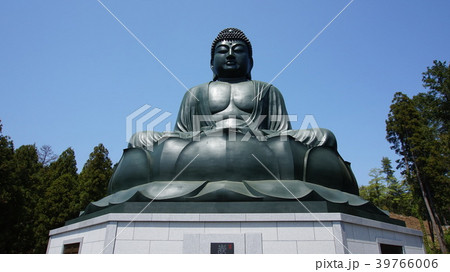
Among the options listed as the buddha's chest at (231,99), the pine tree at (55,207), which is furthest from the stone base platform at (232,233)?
the pine tree at (55,207)

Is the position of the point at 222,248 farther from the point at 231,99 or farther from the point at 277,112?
the point at 277,112

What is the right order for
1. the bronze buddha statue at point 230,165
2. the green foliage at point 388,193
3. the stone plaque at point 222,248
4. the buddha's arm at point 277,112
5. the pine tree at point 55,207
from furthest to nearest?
1. the green foliage at point 388,193
2. the pine tree at point 55,207
3. the buddha's arm at point 277,112
4. the bronze buddha statue at point 230,165
5. the stone plaque at point 222,248

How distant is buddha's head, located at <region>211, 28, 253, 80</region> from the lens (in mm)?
9000

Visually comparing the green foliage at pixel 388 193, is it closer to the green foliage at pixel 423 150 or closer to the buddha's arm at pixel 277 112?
the green foliage at pixel 423 150

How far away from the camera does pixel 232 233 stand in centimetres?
493

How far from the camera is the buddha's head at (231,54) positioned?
9.00 meters

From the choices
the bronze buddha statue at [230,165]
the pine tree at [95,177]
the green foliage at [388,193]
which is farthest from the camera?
the green foliage at [388,193]

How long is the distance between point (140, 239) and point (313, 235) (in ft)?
8.15

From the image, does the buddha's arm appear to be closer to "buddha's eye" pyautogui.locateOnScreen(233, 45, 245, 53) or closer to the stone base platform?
"buddha's eye" pyautogui.locateOnScreen(233, 45, 245, 53)

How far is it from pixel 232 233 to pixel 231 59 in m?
5.29

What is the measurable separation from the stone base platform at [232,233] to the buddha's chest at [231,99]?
138 inches

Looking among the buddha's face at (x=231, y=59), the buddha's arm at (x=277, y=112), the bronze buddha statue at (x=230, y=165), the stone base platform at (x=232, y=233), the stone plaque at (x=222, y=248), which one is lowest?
the stone plaque at (x=222, y=248)

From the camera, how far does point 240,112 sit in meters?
8.07

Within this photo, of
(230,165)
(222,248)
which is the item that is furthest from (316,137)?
(222,248)
